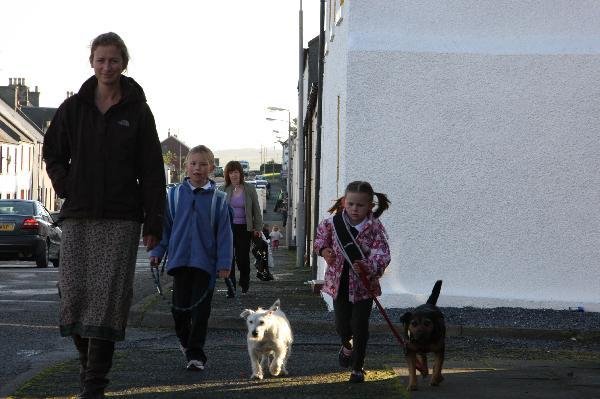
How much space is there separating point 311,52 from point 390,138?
36.4 m

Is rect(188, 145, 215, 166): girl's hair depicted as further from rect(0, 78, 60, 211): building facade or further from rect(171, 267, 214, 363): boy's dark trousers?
rect(0, 78, 60, 211): building facade

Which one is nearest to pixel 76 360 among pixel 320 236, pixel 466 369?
pixel 320 236

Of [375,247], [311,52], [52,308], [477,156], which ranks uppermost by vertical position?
[311,52]

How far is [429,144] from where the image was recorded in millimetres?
14539

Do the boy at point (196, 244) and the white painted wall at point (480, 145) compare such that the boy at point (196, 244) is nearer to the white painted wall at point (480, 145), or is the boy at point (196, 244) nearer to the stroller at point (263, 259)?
the white painted wall at point (480, 145)

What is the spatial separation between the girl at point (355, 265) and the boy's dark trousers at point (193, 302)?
0.98 m

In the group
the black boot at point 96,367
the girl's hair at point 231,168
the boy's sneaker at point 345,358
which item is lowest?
the boy's sneaker at point 345,358

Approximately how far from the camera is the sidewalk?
319 inches

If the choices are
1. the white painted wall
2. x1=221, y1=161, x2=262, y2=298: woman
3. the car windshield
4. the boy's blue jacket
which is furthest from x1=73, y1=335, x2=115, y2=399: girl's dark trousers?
the car windshield

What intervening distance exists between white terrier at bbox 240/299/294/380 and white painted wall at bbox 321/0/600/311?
5.68m

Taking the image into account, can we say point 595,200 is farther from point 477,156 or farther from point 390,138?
point 390,138

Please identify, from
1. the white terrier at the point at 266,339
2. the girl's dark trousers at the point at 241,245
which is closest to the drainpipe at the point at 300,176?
the girl's dark trousers at the point at 241,245

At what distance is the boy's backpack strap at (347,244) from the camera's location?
8.55 meters

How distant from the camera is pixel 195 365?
360 inches
